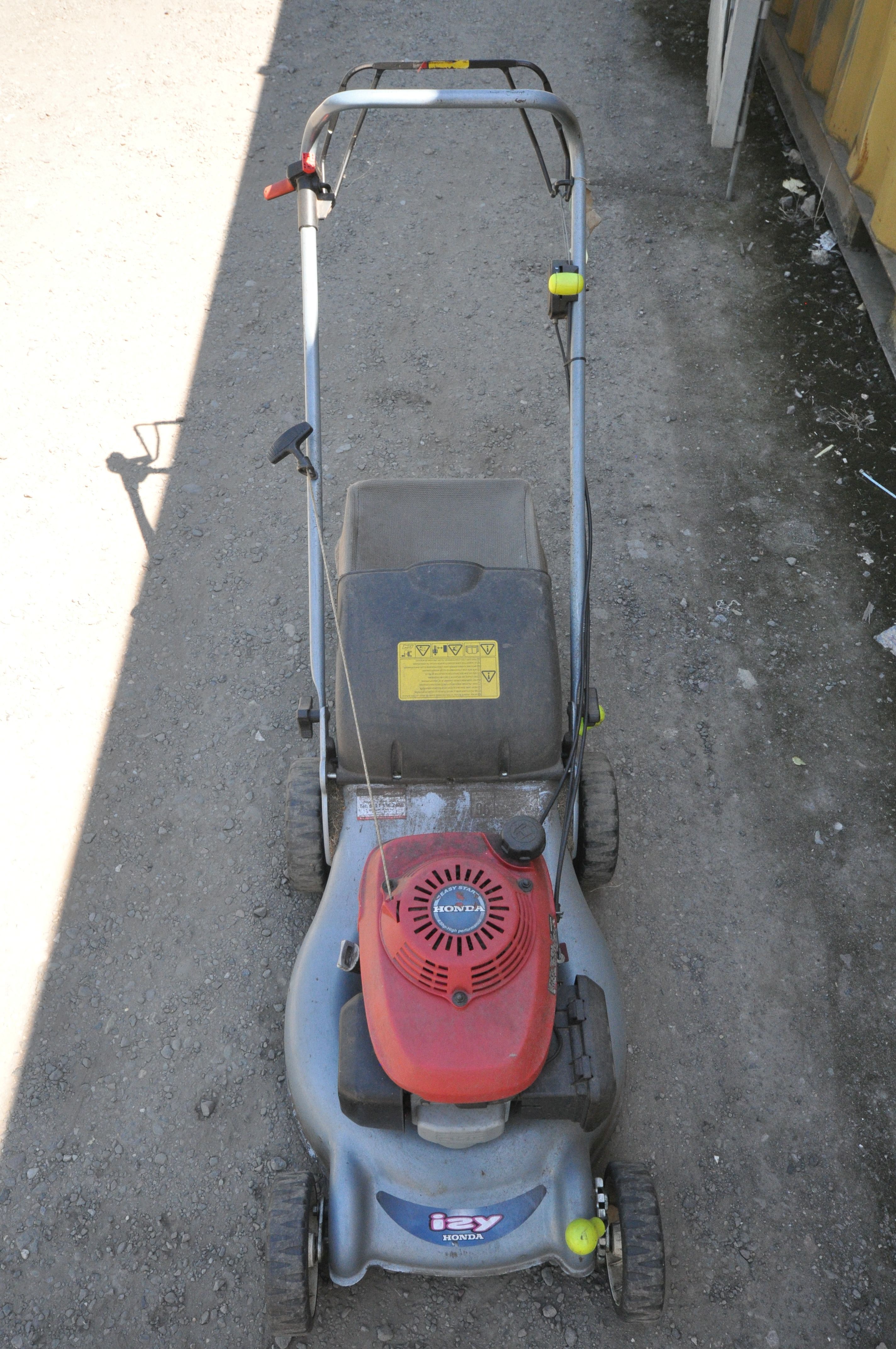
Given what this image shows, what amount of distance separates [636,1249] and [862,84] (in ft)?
15.1

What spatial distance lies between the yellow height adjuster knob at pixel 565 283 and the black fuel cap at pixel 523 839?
1383mm

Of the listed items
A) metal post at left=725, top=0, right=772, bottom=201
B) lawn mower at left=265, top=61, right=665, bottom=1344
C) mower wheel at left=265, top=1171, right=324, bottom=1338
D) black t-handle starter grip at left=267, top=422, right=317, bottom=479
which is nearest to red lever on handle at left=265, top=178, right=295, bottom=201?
lawn mower at left=265, top=61, right=665, bottom=1344

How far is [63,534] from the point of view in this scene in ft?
11.9

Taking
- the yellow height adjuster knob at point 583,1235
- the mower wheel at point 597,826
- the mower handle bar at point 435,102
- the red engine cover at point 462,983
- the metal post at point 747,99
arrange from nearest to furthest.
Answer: the red engine cover at point 462,983 → the yellow height adjuster knob at point 583,1235 → the mower handle bar at point 435,102 → the mower wheel at point 597,826 → the metal post at point 747,99

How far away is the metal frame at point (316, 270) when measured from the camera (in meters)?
2.47

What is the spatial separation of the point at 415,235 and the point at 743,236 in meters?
1.55

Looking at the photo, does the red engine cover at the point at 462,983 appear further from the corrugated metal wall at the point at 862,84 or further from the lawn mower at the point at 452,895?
the corrugated metal wall at the point at 862,84

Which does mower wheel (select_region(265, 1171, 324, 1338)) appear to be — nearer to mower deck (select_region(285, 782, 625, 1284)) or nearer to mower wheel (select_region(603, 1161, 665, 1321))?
mower deck (select_region(285, 782, 625, 1284))

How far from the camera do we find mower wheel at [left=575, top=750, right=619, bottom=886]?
2541 millimetres

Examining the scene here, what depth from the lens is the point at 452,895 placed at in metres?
1.86

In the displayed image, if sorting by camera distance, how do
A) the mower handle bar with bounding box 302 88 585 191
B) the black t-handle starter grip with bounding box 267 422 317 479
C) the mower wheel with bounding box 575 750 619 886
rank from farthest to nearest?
the mower wheel with bounding box 575 750 619 886 → the mower handle bar with bounding box 302 88 585 191 → the black t-handle starter grip with bounding box 267 422 317 479

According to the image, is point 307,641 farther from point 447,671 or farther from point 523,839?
point 523,839

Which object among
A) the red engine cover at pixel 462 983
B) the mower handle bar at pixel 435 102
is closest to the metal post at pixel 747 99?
the mower handle bar at pixel 435 102

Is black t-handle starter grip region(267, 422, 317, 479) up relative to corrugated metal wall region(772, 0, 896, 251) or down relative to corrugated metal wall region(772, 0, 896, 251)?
down
